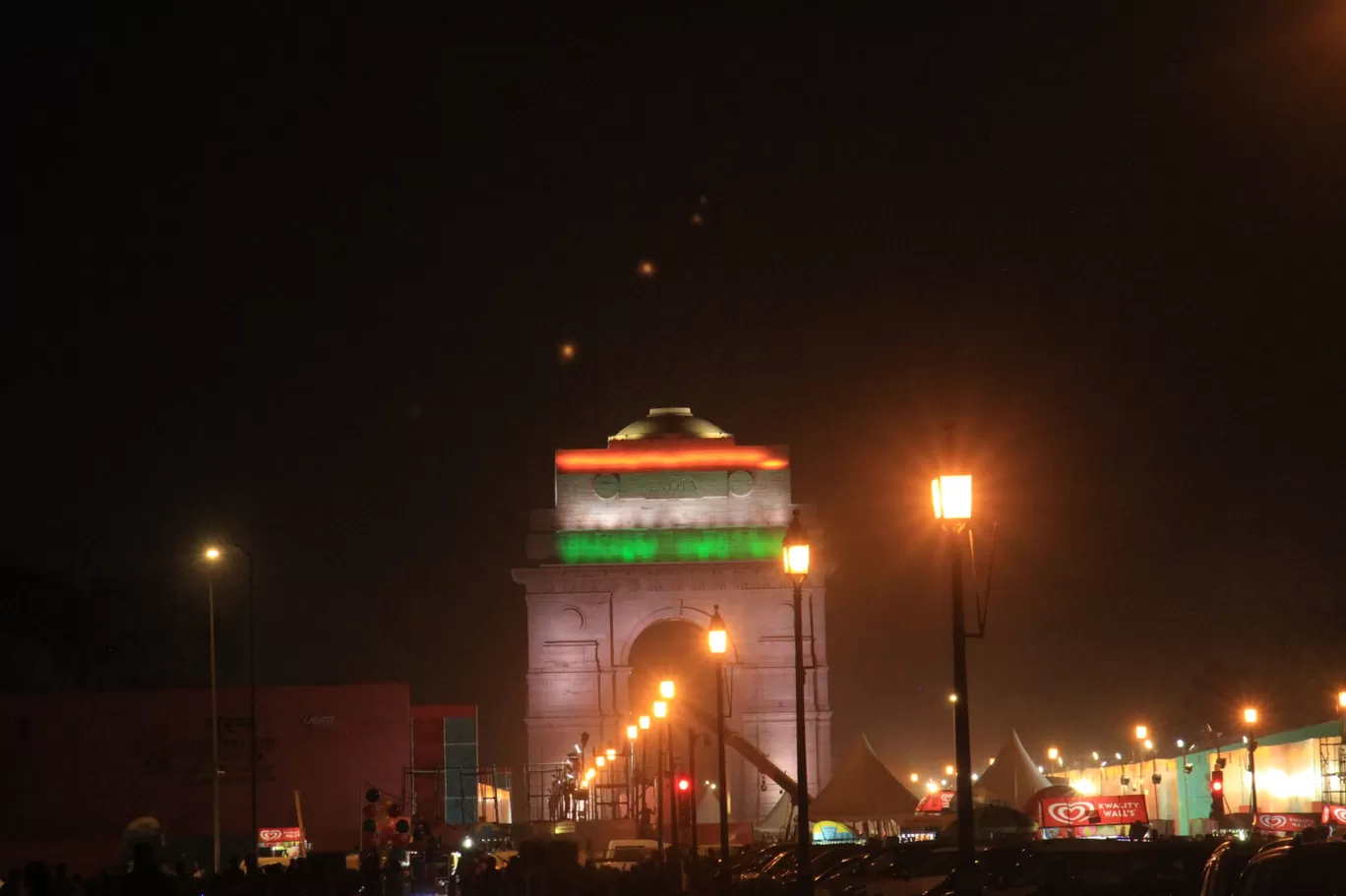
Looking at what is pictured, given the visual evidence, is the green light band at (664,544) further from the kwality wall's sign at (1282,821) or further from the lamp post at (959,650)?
the lamp post at (959,650)

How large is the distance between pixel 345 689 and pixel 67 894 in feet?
149

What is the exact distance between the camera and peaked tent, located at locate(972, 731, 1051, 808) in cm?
7125

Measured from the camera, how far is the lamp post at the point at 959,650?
1936cm

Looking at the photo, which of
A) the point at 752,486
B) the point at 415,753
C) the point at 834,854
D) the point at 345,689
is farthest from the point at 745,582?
the point at 834,854

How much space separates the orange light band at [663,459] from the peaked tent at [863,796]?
33.5 meters

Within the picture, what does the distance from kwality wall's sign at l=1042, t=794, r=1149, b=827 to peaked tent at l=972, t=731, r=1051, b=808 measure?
2298 cm

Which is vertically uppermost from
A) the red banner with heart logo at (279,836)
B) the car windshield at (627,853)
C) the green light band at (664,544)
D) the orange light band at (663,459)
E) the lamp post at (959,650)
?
the orange light band at (663,459)

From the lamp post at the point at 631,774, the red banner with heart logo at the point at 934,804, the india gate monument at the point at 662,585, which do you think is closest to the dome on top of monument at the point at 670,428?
the india gate monument at the point at 662,585

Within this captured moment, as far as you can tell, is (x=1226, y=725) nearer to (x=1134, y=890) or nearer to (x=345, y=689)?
(x=345, y=689)

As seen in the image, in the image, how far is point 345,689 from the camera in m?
69.1

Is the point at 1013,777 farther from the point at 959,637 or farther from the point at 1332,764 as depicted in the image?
the point at 959,637

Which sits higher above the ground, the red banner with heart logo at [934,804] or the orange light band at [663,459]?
the orange light band at [663,459]

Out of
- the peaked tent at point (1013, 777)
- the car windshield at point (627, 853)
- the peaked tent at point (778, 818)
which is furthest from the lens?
the peaked tent at point (778, 818)

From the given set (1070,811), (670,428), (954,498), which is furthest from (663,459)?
(954,498)
